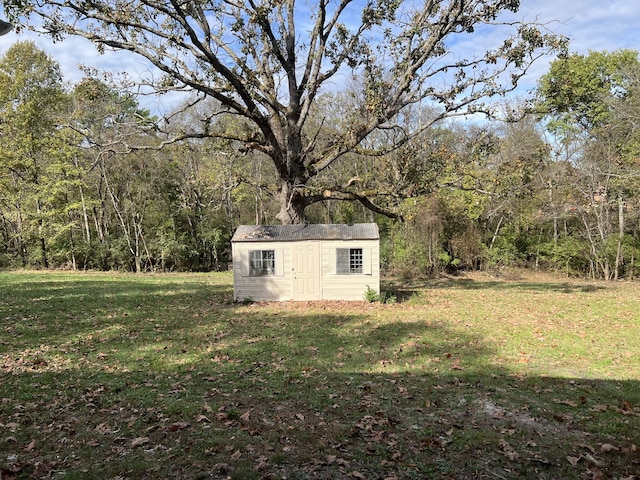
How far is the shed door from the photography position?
44.4ft

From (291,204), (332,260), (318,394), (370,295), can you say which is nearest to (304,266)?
(332,260)

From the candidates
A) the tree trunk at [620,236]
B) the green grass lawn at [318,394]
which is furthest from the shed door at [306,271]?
the tree trunk at [620,236]

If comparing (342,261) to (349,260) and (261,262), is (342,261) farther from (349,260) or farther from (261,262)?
(261,262)

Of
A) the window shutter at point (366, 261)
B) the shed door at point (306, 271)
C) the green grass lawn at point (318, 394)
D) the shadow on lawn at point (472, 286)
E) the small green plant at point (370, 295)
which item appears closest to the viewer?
the green grass lawn at point (318, 394)

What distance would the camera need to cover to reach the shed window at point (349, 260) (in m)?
13.5

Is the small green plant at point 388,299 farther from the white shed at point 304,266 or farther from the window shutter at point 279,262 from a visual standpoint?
the window shutter at point 279,262

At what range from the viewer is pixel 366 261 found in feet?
44.2

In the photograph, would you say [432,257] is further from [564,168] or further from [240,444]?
[240,444]

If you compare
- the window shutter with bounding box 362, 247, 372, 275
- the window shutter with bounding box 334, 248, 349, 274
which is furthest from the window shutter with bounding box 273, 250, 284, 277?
the window shutter with bounding box 362, 247, 372, 275

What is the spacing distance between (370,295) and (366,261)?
1.13 meters

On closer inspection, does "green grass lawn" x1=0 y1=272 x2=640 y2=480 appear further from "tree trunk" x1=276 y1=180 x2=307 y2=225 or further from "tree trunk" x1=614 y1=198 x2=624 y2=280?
"tree trunk" x1=614 y1=198 x2=624 y2=280

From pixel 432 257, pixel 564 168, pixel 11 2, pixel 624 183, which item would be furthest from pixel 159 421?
pixel 564 168

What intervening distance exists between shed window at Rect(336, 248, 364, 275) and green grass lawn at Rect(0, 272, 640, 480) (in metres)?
2.25

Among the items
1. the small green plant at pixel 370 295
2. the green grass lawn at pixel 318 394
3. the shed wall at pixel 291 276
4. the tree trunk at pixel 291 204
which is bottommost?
the green grass lawn at pixel 318 394
